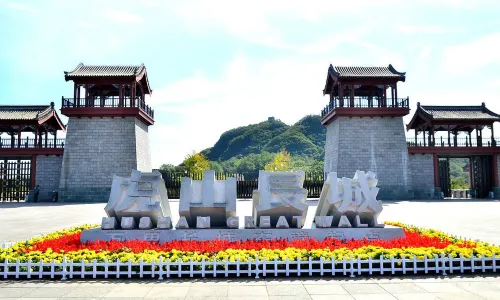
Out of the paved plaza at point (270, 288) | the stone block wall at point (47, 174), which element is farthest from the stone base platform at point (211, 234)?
the stone block wall at point (47, 174)

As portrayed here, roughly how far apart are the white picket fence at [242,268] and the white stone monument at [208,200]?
2.14 meters

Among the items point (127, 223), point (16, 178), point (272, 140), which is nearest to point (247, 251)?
point (127, 223)

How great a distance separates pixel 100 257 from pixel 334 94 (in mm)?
22388

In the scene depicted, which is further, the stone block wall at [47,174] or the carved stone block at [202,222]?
the stone block wall at [47,174]

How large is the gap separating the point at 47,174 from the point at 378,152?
68.0ft

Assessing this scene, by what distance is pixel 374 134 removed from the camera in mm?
22641

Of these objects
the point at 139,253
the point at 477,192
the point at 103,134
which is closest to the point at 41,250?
the point at 139,253

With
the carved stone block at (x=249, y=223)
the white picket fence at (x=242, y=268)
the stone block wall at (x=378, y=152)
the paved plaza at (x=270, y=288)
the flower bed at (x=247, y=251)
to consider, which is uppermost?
the stone block wall at (x=378, y=152)

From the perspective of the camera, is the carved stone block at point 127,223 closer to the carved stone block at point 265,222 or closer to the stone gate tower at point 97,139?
the carved stone block at point 265,222

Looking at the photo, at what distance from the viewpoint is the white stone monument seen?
23.3ft

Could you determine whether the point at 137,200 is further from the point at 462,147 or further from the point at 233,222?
the point at 462,147

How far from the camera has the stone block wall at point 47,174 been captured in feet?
74.3

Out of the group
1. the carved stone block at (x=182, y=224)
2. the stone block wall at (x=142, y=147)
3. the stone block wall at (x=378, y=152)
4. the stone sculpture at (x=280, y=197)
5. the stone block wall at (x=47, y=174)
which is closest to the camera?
the carved stone block at (x=182, y=224)

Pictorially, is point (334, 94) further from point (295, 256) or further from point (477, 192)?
point (295, 256)
